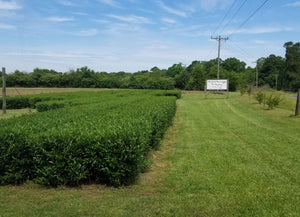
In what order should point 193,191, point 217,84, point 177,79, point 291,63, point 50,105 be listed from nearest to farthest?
point 193,191, point 50,105, point 217,84, point 177,79, point 291,63

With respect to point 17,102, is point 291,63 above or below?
above

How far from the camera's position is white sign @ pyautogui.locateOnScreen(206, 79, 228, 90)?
31484 millimetres

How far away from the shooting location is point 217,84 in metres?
31.7

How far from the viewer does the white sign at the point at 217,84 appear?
3148 cm

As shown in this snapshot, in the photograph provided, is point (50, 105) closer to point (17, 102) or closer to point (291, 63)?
point (17, 102)

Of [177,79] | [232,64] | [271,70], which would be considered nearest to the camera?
[177,79]

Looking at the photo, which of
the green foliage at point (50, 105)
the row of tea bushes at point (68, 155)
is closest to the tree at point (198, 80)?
the green foliage at point (50, 105)

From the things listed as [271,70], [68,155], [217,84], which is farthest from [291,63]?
[68,155]

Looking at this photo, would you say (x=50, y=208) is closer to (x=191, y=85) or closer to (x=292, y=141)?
(x=292, y=141)

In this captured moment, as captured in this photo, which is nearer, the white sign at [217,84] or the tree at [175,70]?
the white sign at [217,84]

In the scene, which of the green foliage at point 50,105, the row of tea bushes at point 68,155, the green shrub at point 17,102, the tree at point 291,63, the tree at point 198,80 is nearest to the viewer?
the row of tea bushes at point 68,155

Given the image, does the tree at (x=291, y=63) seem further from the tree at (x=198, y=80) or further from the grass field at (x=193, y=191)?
the grass field at (x=193, y=191)

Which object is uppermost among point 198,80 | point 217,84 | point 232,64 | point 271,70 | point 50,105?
point 232,64

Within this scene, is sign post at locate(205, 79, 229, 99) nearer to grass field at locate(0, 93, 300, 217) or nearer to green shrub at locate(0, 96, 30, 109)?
green shrub at locate(0, 96, 30, 109)
